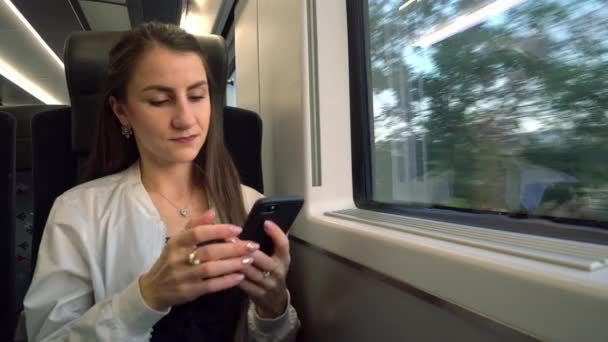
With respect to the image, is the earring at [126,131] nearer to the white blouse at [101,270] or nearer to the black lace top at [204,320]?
the white blouse at [101,270]

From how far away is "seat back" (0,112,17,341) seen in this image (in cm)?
117

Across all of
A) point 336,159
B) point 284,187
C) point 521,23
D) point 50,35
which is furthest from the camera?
point 50,35

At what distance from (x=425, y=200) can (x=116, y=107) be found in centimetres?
84

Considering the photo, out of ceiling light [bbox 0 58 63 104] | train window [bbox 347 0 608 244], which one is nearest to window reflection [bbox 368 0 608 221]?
train window [bbox 347 0 608 244]

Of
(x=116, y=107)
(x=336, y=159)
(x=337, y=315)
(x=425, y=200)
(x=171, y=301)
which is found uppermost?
(x=116, y=107)

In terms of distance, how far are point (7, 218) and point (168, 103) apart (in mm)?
703

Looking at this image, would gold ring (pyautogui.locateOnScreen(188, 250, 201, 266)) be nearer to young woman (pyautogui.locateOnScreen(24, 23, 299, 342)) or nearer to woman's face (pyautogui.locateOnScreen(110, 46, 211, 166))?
young woman (pyautogui.locateOnScreen(24, 23, 299, 342))

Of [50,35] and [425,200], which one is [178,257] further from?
[50,35]

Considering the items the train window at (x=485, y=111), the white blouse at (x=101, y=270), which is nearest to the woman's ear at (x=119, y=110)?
the white blouse at (x=101, y=270)

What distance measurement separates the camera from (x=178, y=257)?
2.17 ft

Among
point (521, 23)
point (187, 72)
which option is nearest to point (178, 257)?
point (187, 72)

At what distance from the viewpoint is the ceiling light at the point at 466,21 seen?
79cm

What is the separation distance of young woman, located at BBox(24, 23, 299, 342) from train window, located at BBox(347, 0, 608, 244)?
1.40ft

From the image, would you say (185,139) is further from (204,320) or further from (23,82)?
(23,82)
